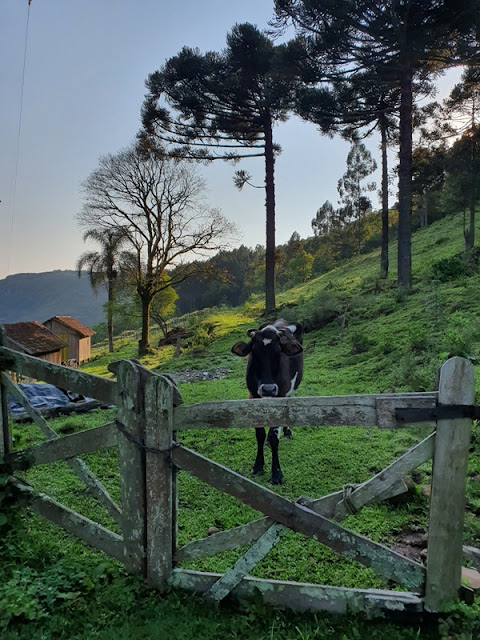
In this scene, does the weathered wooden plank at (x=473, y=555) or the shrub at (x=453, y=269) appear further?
the shrub at (x=453, y=269)

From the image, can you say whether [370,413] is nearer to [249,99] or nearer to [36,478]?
[36,478]

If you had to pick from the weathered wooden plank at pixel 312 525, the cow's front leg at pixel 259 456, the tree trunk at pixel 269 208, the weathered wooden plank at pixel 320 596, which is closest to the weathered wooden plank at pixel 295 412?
the weathered wooden plank at pixel 312 525

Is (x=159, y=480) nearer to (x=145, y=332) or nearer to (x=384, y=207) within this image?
(x=145, y=332)

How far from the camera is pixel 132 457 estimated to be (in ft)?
8.84

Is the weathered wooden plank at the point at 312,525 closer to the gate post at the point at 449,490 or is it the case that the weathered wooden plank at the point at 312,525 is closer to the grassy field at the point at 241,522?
the gate post at the point at 449,490

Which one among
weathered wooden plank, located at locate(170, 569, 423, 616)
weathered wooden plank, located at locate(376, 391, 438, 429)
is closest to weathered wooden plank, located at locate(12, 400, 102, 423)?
weathered wooden plank, located at locate(170, 569, 423, 616)

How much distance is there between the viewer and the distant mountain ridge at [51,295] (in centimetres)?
13311

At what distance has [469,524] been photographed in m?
3.73

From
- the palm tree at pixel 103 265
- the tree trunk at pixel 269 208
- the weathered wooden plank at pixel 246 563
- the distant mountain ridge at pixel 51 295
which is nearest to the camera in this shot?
the weathered wooden plank at pixel 246 563

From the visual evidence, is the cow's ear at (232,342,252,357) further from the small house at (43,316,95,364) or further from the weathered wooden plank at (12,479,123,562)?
the small house at (43,316,95,364)

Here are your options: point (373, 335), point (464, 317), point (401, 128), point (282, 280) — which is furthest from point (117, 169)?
point (282, 280)

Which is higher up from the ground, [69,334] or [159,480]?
[159,480]

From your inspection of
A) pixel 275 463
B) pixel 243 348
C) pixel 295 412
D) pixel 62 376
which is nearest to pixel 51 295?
pixel 243 348

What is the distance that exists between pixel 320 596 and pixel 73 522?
1859mm
